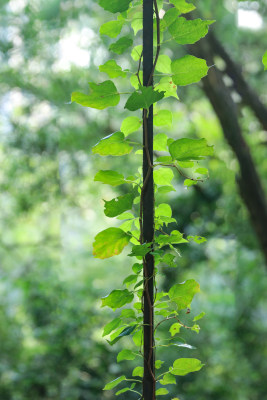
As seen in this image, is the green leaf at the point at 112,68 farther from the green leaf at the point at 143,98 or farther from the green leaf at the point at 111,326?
the green leaf at the point at 111,326

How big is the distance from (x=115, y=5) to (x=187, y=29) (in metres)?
0.07

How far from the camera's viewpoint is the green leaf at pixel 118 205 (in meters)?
0.36

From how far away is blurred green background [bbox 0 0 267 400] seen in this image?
7.89ft

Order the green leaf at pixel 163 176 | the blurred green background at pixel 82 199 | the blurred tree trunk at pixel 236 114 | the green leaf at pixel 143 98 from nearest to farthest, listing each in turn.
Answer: the green leaf at pixel 143 98, the green leaf at pixel 163 176, the blurred tree trunk at pixel 236 114, the blurred green background at pixel 82 199

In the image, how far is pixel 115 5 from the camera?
360 mm

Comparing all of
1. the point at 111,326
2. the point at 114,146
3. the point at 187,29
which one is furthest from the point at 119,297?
the point at 187,29

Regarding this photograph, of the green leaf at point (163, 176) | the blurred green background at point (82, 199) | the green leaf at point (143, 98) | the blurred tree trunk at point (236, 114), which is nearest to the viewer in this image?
the green leaf at point (143, 98)

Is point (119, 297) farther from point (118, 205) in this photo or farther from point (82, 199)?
point (82, 199)

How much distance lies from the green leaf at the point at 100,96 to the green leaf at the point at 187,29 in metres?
0.07

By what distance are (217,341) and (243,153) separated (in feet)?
6.17

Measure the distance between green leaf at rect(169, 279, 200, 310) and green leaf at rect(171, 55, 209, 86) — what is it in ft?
0.59

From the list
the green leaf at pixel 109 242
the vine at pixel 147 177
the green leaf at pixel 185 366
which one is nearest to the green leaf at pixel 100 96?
the vine at pixel 147 177

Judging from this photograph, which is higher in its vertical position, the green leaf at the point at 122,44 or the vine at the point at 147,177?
the green leaf at the point at 122,44

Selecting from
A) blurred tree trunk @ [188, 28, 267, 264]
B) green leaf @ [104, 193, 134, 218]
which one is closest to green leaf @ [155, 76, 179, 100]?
green leaf @ [104, 193, 134, 218]
